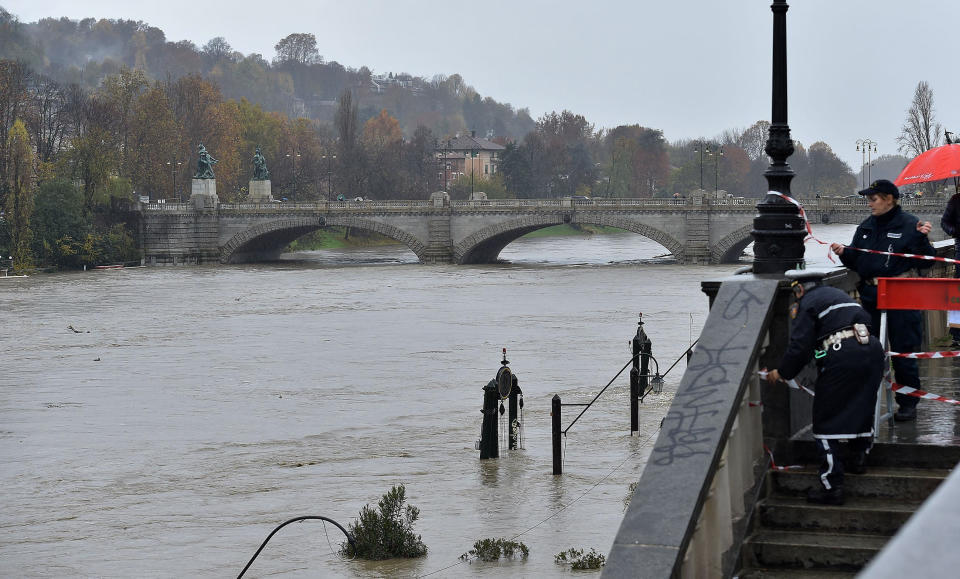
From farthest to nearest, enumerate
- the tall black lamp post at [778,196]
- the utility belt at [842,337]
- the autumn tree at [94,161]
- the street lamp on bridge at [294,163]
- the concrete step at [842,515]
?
the street lamp on bridge at [294,163] < the autumn tree at [94,161] < the tall black lamp post at [778,196] < the utility belt at [842,337] < the concrete step at [842,515]

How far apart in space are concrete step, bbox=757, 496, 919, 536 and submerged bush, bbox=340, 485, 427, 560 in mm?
6762

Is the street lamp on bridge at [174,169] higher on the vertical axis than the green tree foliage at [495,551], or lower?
higher

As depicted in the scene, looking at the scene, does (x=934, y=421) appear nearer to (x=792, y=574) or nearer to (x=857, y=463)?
(x=857, y=463)

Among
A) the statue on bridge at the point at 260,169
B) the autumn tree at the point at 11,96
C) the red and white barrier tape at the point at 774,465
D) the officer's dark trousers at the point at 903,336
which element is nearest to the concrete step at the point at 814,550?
the red and white barrier tape at the point at 774,465

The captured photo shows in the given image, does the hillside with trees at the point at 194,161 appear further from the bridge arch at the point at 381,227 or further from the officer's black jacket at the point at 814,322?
the officer's black jacket at the point at 814,322

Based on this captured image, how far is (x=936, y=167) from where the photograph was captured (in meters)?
8.98

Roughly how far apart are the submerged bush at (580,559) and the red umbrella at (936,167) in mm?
4535

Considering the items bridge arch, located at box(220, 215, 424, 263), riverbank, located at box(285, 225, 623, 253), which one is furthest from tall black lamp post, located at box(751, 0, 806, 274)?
riverbank, located at box(285, 225, 623, 253)

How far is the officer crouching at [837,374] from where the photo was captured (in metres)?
6.21

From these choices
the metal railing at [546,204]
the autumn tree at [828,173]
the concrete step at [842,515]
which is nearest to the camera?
the concrete step at [842,515]

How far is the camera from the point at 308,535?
13734mm

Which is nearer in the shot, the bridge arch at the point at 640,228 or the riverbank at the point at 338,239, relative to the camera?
the bridge arch at the point at 640,228

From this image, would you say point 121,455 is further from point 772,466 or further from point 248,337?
point 248,337

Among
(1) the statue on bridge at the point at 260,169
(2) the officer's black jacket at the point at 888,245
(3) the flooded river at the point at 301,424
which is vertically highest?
(1) the statue on bridge at the point at 260,169
